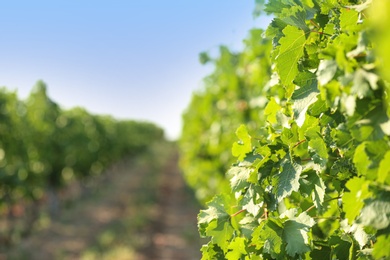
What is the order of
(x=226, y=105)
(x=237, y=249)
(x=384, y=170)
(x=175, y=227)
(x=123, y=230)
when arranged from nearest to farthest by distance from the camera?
(x=384, y=170) → (x=237, y=249) → (x=226, y=105) → (x=123, y=230) → (x=175, y=227)

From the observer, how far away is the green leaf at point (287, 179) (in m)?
1.78

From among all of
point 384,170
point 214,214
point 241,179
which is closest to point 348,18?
point 384,170

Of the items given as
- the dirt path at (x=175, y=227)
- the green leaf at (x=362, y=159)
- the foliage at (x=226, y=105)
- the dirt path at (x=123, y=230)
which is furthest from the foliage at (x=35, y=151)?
the green leaf at (x=362, y=159)

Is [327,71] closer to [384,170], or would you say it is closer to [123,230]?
[384,170]

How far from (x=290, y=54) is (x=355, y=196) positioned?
27.9 inches

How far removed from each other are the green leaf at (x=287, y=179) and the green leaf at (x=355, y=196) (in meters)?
0.35

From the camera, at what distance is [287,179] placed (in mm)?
1811

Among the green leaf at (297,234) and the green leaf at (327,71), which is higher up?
the green leaf at (327,71)

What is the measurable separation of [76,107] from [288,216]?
21.2 meters

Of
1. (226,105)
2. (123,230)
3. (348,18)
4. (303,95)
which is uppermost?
(123,230)

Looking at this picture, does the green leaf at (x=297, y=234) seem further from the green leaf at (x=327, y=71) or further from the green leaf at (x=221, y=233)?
the green leaf at (x=327, y=71)

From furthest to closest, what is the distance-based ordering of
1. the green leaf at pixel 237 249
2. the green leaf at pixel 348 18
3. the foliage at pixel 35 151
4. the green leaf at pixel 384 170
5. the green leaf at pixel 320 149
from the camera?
the foliage at pixel 35 151 → the green leaf at pixel 237 249 → the green leaf at pixel 320 149 → the green leaf at pixel 348 18 → the green leaf at pixel 384 170

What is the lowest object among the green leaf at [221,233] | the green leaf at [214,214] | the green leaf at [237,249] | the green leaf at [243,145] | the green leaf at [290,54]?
the green leaf at [237,249]

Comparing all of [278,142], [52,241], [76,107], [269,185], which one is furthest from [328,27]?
[76,107]
